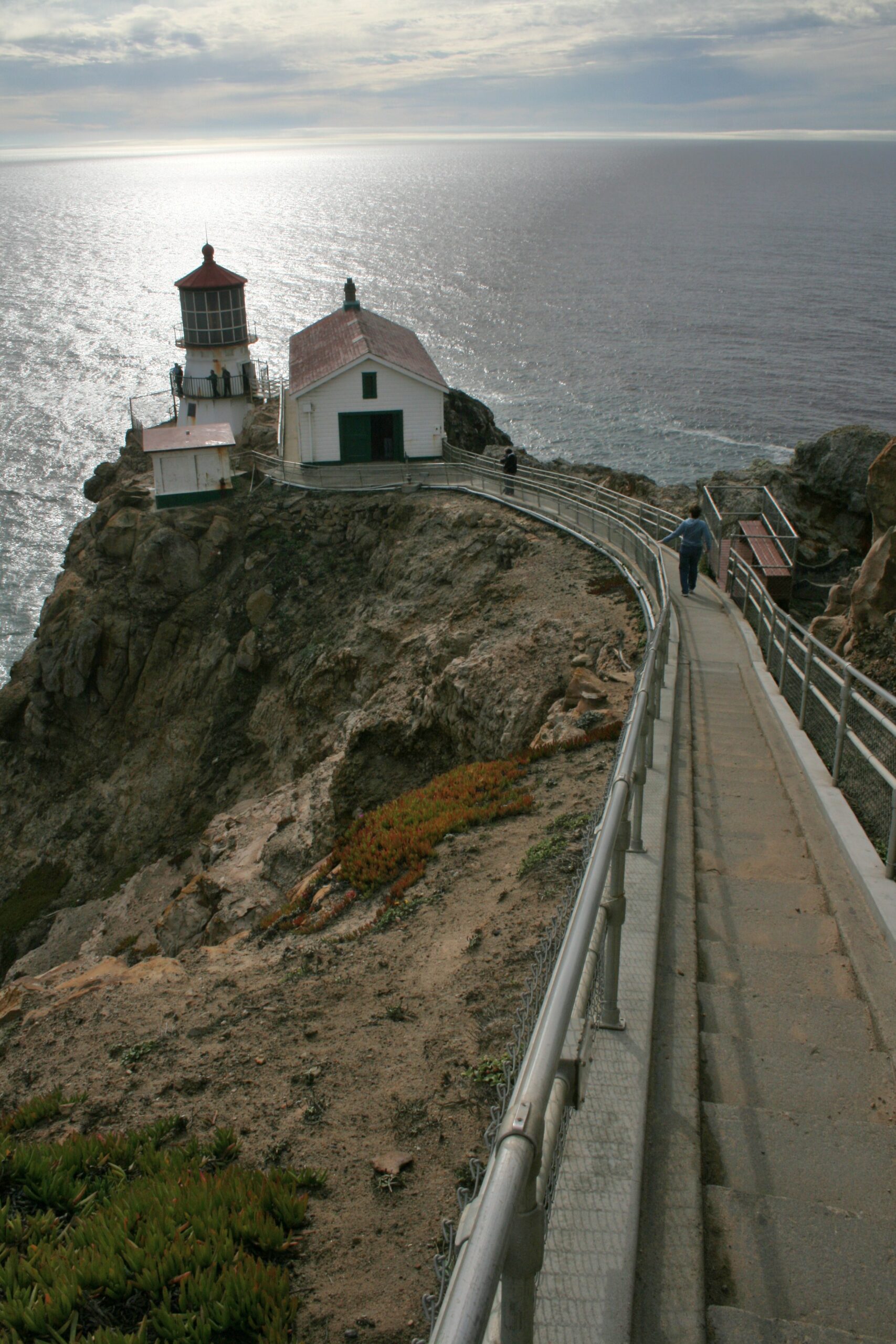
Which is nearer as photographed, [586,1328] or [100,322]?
[586,1328]

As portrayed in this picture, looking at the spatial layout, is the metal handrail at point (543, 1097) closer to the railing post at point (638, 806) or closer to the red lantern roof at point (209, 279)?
the railing post at point (638, 806)

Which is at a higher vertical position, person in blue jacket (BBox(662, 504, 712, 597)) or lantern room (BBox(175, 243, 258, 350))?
lantern room (BBox(175, 243, 258, 350))

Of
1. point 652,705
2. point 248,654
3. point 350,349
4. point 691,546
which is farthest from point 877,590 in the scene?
point 350,349

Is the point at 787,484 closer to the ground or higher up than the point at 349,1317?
higher up

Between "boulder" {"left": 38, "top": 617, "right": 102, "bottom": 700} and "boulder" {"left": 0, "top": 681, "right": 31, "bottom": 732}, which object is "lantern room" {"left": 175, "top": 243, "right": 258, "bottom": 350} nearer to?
"boulder" {"left": 38, "top": 617, "right": 102, "bottom": 700}

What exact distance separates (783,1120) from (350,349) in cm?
3355

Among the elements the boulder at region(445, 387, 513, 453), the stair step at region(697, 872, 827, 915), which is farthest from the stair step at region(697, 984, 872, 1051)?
the boulder at region(445, 387, 513, 453)

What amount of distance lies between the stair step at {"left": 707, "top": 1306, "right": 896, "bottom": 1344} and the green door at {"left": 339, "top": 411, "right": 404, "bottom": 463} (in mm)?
33139

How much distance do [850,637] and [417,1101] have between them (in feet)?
40.2

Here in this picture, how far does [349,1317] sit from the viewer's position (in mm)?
4680

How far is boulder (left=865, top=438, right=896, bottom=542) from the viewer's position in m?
19.4

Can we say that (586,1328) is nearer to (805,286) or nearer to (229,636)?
(229,636)

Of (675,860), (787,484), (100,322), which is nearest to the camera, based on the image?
(675,860)

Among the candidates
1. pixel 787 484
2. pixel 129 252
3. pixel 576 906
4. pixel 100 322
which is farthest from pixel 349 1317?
pixel 129 252
